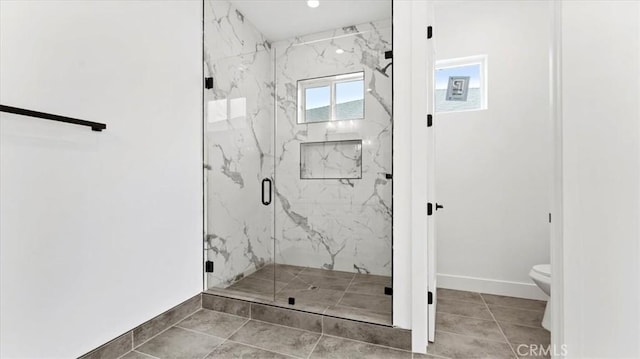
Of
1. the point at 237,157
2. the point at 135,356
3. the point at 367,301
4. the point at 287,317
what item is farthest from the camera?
the point at 237,157

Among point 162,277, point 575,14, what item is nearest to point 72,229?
point 162,277

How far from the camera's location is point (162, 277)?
192 cm

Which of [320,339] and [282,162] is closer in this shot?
[320,339]

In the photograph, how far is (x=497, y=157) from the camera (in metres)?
2.58

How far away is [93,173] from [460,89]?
2992 millimetres

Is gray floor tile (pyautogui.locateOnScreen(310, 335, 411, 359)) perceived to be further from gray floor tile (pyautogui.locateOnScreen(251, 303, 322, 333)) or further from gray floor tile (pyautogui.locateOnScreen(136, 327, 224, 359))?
gray floor tile (pyautogui.locateOnScreen(136, 327, 224, 359))

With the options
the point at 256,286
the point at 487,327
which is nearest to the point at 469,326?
the point at 487,327

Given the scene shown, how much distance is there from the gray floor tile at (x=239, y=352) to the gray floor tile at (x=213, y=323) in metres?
0.14

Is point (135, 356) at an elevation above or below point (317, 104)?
below

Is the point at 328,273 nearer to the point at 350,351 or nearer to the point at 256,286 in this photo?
the point at 256,286

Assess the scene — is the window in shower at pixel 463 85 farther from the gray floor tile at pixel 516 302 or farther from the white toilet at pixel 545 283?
the gray floor tile at pixel 516 302

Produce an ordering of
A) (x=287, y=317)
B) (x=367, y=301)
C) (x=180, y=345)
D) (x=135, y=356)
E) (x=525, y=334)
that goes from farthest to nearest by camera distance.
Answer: (x=367, y=301), (x=287, y=317), (x=525, y=334), (x=180, y=345), (x=135, y=356)

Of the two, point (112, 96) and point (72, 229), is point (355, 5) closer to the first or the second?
point (112, 96)

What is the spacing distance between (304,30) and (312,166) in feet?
4.94
